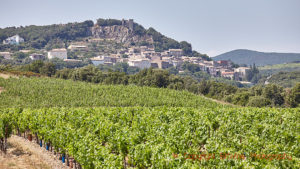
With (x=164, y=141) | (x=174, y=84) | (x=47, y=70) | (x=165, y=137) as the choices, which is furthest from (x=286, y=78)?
(x=164, y=141)

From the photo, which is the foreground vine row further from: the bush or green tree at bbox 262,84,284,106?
green tree at bbox 262,84,284,106

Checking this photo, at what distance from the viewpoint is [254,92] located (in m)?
81.4

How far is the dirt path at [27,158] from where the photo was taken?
803 inches

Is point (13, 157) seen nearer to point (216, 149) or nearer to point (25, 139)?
point (25, 139)

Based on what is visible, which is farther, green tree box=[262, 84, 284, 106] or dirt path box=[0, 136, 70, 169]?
green tree box=[262, 84, 284, 106]

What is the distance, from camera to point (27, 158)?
2202 centimetres

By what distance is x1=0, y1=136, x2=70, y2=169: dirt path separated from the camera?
2039 cm

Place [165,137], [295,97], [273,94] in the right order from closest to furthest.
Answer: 1. [165,137]
2. [295,97]
3. [273,94]

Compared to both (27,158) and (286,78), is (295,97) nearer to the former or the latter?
(27,158)

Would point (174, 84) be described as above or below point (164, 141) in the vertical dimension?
below

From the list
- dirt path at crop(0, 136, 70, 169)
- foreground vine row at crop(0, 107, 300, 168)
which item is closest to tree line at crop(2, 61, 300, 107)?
foreground vine row at crop(0, 107, 300, 168)

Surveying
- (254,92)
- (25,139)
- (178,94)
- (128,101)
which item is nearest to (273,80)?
(254,92)

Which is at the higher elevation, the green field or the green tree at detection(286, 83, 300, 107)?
the green field

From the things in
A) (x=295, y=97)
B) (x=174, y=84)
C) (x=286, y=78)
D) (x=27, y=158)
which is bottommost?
(x=286, y=78)
